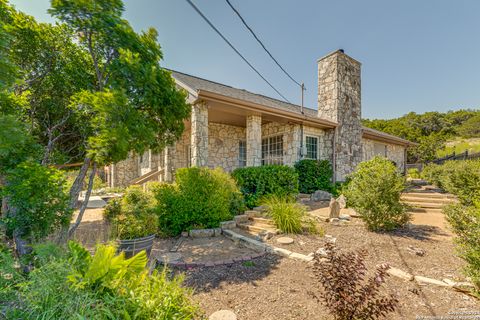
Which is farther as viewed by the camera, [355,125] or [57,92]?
[355,125]

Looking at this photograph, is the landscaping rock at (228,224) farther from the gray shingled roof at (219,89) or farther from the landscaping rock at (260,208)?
the gray shingled roof at (219,89)

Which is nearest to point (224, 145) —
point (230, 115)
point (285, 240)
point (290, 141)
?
point (230, 115)

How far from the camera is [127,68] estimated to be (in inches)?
130

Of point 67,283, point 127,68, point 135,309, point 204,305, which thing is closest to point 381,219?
point 204,305

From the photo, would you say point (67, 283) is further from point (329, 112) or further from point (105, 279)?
point (329, 112)

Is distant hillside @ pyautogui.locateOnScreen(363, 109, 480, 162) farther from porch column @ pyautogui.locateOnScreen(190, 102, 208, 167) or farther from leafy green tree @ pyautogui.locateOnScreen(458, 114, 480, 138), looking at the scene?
porch column @ pyautogui.locateOnScreen(190, 102, 208, 167)

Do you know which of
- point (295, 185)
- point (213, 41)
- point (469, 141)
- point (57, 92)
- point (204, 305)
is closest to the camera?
point (204, 305)

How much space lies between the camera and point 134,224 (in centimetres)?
378

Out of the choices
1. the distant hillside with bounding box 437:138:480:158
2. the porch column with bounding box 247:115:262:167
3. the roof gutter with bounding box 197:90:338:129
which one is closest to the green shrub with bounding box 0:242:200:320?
the roof gutter with bounding box 197:90:338:129

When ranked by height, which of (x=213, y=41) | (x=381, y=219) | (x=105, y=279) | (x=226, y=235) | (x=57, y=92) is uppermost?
(x=213, y=41)

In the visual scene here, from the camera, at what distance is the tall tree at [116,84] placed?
299 centimetres

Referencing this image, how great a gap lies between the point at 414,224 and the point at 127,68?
7.49 meters

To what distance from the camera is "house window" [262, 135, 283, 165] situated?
9.25 m

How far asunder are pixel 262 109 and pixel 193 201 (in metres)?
3.99
